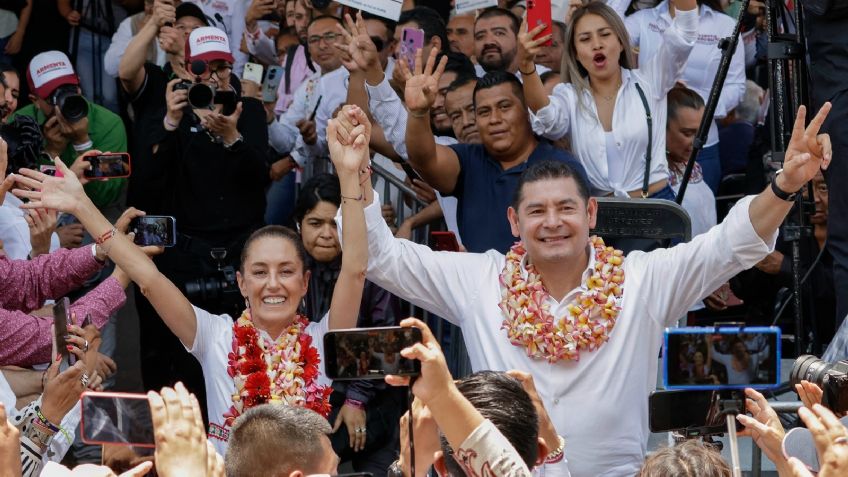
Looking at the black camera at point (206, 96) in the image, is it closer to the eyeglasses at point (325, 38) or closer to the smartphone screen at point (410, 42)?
the smartphone screen at point (410, 42)

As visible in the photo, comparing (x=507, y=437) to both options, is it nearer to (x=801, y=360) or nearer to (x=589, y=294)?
(x=801, y=360)

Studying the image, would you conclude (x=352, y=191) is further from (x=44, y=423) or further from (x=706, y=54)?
(x=706, y=54)

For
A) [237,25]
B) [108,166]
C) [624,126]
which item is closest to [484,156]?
[624,126]

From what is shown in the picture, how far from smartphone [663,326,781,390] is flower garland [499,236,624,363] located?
1.34 metres

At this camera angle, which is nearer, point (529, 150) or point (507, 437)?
point (507, 437)

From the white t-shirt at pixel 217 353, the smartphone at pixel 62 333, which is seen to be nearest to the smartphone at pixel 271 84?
the white t-shirt at pixel 217 353

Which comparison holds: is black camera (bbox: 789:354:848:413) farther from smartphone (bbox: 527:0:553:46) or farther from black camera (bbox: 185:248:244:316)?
black camera (bbox: 185:248:244:316)

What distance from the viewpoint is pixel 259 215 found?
7.05 metres

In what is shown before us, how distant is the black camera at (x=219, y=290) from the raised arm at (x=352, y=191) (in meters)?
1.54

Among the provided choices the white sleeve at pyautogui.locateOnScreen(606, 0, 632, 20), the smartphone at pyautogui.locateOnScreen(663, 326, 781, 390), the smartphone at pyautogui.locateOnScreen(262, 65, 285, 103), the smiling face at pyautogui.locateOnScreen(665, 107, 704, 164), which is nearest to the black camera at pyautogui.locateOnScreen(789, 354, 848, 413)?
the smartphone at pyautogui.locateOnScreen(663, 326, 781, 390)

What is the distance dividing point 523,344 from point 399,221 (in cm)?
240

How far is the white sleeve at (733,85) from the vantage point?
7.92m

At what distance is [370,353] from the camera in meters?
3.07

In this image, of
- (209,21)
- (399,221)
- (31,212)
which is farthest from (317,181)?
(209,21)
